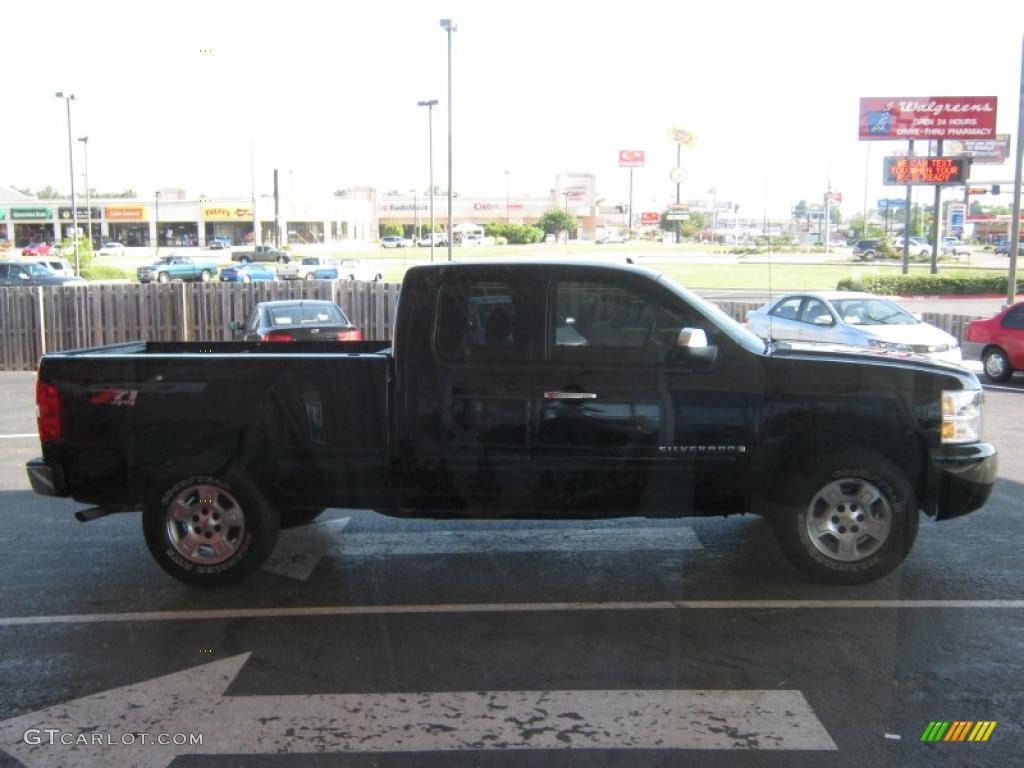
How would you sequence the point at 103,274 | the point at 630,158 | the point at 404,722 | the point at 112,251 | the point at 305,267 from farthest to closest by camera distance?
the point at 630,158, the point at 112,251, the point at 103,274, the point at 305,267, the point at 404,722

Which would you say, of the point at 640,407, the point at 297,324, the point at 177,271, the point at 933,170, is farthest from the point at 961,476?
the point at 177,271

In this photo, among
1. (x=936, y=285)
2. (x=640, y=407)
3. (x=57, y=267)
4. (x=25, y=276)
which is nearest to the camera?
(x=640, y=407)

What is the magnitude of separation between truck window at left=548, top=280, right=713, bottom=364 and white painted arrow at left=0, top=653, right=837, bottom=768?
6.77 feet

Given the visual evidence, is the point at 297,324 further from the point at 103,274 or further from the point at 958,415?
the point at 103,274

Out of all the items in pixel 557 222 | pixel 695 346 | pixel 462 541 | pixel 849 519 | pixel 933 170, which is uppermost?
pixel 933 170

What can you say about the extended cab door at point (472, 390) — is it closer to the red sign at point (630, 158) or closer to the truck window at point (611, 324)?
the truck window at point (611, 324)

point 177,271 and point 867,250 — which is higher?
point 867,250

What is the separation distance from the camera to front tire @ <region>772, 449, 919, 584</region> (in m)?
5.98

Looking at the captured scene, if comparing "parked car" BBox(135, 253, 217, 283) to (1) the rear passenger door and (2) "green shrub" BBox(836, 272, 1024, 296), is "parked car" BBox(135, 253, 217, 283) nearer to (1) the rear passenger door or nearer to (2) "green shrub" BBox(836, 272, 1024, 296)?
(2) "green shrub" BBox(836, 272, 1024, 296)

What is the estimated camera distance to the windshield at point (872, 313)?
16688 millimetres

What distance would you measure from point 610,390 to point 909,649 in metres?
2.09

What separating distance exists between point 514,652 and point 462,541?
2.15 m

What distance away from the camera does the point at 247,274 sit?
48062 millimetres

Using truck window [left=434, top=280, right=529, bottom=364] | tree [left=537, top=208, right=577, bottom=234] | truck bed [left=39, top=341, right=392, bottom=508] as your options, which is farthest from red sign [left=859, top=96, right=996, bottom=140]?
truck bed [left=39, top=341, right=392, bottom=508]
